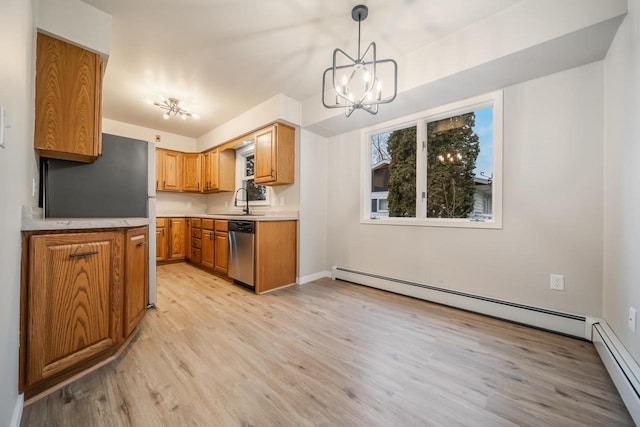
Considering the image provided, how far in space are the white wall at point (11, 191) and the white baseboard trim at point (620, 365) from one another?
264 cm

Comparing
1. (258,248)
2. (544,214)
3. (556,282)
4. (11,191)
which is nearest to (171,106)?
(258,248)

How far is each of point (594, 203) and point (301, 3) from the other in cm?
266

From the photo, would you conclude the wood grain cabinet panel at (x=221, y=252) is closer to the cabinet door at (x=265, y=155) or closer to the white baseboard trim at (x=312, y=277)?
the cabinet door at (x=265, y=155)

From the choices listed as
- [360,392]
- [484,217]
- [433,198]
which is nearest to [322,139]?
[433,198]

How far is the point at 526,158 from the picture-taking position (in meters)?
2.18

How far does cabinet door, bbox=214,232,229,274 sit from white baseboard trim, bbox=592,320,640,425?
3.60 meters

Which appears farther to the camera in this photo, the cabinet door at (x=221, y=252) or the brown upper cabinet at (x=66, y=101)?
the cabinet door at (x=221, y=252)

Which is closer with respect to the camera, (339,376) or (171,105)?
(339,376)

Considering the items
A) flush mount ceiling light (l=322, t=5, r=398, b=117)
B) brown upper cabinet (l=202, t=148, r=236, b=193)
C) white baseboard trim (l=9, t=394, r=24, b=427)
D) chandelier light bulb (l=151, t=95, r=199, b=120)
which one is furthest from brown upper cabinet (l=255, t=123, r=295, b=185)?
white baseboard trim (l=9, t=394, r=24, b=427)

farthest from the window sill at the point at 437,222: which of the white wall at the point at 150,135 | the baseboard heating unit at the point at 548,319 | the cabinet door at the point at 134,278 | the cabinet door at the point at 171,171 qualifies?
the white wall at the point at 150,135

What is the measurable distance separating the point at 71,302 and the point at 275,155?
96.4 inches

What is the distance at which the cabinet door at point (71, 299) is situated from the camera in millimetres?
1215

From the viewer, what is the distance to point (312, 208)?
361cm

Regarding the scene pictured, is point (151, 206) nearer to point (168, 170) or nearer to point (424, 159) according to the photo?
point (168, 170)
